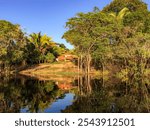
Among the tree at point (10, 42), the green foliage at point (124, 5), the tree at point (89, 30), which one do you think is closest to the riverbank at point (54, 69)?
the tree at point (10, 42)

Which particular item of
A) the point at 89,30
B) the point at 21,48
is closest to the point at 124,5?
the point at 89,30

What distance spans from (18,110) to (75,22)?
28.8 m

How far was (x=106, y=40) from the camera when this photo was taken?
136 ft

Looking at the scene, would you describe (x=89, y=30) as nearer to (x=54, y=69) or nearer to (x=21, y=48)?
(x=54, y=69)

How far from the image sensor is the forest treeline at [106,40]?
112ft

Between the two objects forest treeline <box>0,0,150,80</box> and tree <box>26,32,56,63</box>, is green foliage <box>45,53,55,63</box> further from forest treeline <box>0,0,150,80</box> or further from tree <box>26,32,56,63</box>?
forest treeline <box>0,0,150,80</box>

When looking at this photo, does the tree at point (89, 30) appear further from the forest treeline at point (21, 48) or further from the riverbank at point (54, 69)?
the forest treeline at point (21, 48)

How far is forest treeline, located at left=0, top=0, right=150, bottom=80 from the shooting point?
1350 inches

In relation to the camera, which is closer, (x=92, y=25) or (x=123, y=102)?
(x=123, y=102)

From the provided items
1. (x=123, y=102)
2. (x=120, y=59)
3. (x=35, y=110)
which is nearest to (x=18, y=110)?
(x=35, y=110)

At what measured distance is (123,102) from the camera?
1633 centimetres

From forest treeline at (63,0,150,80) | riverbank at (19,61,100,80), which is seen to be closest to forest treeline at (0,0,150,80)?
forest treeline at (63,0,150,80)

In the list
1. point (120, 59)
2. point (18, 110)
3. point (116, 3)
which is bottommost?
point (18, 110)

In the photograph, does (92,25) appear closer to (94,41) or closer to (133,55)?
(94,41)
